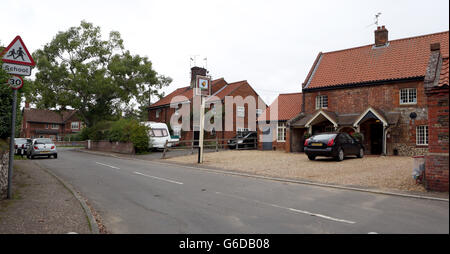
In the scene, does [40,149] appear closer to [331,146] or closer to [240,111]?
[331,146]

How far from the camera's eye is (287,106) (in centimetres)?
3178

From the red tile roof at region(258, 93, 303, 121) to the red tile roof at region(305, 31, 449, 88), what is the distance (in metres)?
3.68

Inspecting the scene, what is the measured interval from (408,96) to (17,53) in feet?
74.7

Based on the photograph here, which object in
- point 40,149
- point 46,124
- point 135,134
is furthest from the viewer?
point 46,124

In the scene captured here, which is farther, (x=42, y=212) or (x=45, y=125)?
(x=45, y=125)

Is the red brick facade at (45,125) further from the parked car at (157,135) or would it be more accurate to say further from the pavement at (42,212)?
the pavement at (42,212)

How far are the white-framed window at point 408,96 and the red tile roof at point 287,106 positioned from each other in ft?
31.3

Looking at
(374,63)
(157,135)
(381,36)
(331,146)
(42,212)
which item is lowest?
(42,212)

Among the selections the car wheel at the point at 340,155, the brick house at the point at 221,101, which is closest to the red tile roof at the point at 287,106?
the brick house at the point at 221,101

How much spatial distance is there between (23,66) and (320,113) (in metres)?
20.6

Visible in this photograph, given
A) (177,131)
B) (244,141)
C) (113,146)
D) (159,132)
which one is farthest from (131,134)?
(177,131)

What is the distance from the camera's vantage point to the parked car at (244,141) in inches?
1190

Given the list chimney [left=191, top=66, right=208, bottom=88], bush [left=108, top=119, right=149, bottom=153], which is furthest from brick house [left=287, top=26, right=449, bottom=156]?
chimney [left=191, top=66, right=208, bottom=88]
